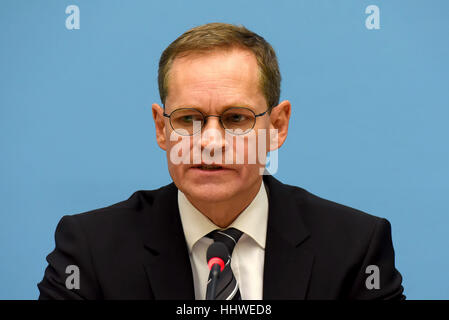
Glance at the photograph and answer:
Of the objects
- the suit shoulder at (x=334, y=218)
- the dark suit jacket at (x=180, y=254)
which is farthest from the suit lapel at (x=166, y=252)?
the suit shoulder at (x=334, y=218)

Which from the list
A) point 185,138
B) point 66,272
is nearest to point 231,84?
point 185,138

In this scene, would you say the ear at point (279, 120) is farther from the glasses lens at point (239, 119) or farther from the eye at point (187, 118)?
the eye at point (187, 118)

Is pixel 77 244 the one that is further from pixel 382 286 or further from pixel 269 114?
pixel 382 286

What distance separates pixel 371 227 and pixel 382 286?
0.21 metres

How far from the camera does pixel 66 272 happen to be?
5.95 feet

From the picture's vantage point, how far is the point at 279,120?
197 centimetres

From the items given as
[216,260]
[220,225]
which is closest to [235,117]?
[220,225]

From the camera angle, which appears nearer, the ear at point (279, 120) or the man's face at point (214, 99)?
the man's face at point (214, 99)

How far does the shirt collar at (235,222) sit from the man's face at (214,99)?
14 cm

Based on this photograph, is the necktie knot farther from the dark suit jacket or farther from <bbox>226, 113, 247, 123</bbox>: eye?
<bbox>226, 113, 247, 123</bbox>: eye

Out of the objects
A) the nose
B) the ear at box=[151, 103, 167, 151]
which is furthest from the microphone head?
the ear at box=[151, 103, 167, 151]

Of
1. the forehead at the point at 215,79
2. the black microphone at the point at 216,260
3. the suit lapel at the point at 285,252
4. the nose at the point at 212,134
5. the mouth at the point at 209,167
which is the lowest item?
the suit lapel at the point at 285,252

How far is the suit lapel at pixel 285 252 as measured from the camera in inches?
70.4
